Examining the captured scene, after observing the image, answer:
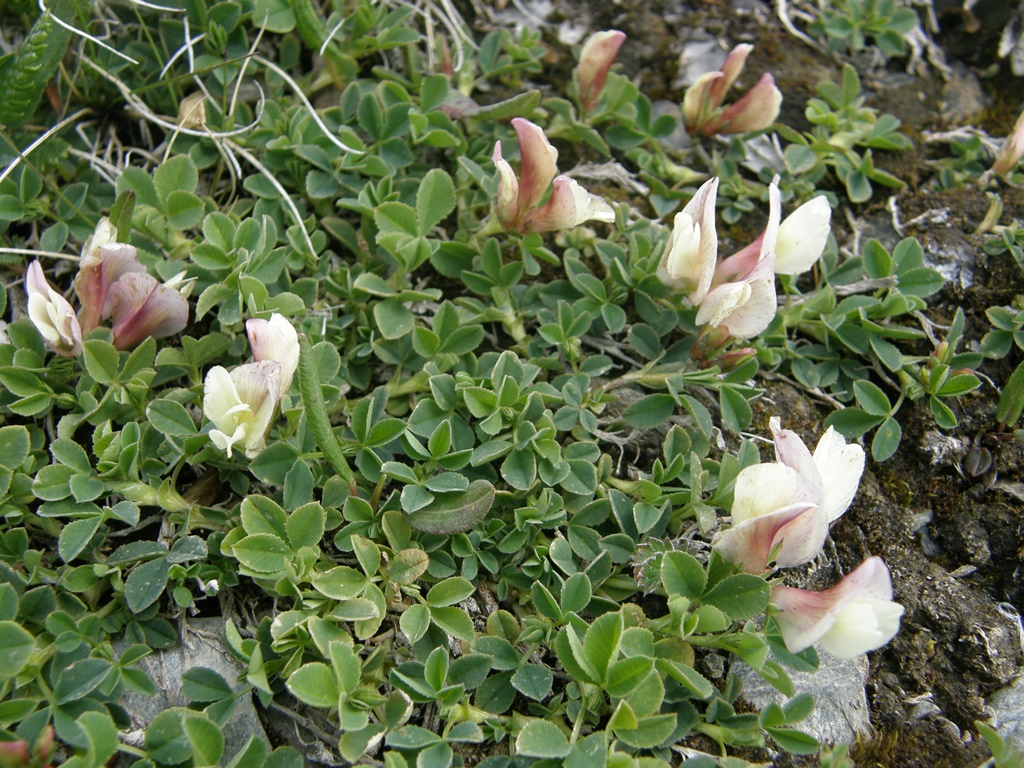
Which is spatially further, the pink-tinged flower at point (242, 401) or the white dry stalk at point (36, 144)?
the white dry stalk at point (36, 144)

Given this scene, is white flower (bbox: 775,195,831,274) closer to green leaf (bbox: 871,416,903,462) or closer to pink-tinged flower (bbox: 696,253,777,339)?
pink-tinged flower (bbox: 696,253,777,339)

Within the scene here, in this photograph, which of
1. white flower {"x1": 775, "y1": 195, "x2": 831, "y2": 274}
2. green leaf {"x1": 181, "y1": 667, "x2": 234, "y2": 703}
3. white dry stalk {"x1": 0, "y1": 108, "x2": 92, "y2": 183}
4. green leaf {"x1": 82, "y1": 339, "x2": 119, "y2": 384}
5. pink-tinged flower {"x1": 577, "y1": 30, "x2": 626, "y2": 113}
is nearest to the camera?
green leaf {"x1": 181, "y1": 667, "x2": 234, "y2": 703}

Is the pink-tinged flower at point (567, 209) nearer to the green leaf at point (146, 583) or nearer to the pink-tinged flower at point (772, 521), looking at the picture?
the pink-tinged flower at point (772, 521)

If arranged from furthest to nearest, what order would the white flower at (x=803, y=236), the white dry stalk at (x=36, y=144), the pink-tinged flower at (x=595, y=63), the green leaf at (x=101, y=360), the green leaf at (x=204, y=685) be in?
the pink-tinged flower at (x=595, y=63) → the white dry stalk at (x=36, y=144) → the white flower at (x=803, y=236) → the green leaf at (x=101, y=360) → the green leaf at (x=204, y=685)

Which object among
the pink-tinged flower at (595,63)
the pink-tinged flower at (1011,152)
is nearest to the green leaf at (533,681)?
the pink-tinged flower at (595,63)

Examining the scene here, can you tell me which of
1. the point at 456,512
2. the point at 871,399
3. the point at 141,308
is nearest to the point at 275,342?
the point at 141,308

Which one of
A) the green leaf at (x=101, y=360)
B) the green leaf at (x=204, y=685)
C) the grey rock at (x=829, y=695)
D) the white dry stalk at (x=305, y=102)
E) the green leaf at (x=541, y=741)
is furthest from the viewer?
the white dry stalk at (x=305, y=102)

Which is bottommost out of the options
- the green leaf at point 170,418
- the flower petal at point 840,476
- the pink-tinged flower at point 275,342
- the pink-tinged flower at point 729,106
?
the flower petal at point 840,476

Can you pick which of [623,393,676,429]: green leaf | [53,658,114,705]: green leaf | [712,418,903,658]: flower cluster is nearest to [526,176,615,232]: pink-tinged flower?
[623,393,676,429]: green leaf
